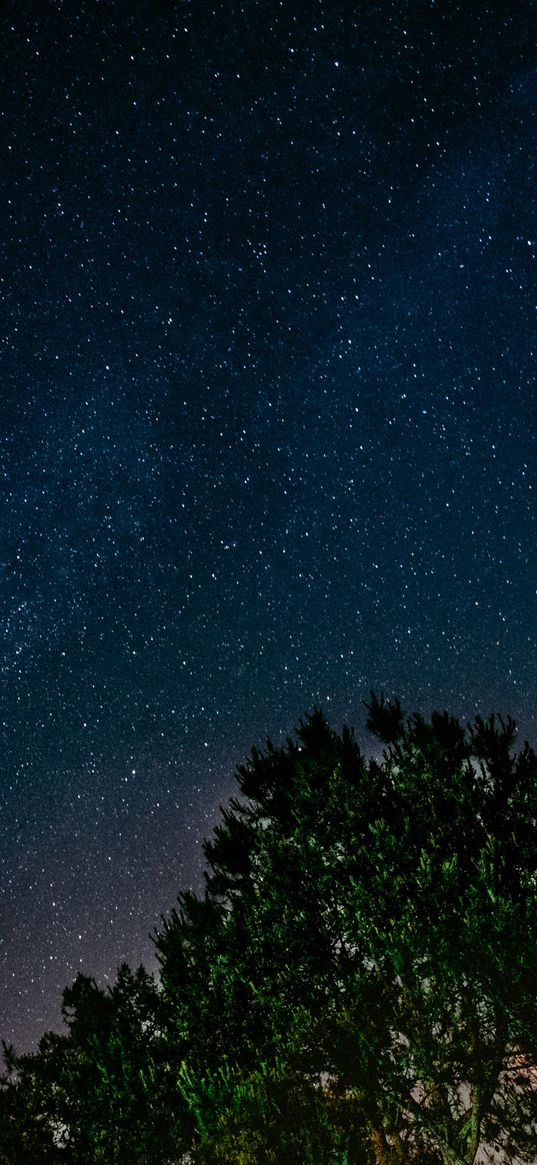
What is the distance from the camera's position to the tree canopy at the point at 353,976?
1537 centimetres

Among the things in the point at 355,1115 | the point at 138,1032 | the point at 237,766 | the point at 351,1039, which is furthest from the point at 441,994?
the point at 138,1032

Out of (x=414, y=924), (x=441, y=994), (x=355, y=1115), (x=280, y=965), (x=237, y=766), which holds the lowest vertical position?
(x=355, y=1115)

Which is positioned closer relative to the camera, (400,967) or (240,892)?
(400,967)

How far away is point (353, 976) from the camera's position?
17.3 metres

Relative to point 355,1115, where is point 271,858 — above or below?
above

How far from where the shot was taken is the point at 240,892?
2212 centimetres

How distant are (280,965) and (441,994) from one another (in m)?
5.29

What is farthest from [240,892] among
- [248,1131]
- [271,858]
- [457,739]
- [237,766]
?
[457,739]

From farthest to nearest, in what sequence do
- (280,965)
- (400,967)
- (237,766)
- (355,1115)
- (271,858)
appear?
1. (237,766)
2. (271,858)
3. (280,965)
4. (355,1115)
5. (400,967)

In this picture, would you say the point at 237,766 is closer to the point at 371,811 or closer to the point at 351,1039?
the point at 371,811

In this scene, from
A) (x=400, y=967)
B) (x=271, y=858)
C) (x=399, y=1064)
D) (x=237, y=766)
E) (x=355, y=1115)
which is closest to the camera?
(x=399, y=1064)

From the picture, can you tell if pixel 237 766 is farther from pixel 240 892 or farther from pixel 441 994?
pixel 441 994

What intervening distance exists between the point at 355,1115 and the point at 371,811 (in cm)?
745

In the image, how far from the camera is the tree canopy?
15.4m
